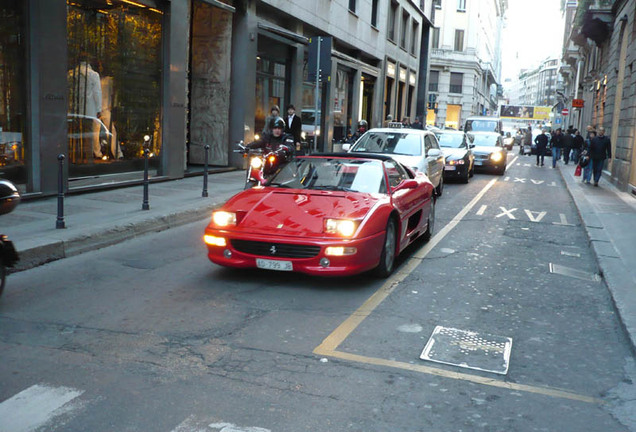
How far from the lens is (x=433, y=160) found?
14781 mm

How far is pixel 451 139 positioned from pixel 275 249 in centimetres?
1540

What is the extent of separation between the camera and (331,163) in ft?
26.6

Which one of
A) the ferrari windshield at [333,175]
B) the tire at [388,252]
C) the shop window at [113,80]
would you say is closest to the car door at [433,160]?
the ferrari windshield at [333,175]

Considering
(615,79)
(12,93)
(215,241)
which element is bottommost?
(215,241)

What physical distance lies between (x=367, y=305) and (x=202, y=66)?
1346 centimetres

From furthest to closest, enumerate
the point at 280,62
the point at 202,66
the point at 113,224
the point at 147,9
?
the point at 280,62 → the point at 202,66 → the point at 147,9 → the point at 113,224

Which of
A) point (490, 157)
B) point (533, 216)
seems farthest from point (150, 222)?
point (490, 157)

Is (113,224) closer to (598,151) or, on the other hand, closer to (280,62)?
(280,62)

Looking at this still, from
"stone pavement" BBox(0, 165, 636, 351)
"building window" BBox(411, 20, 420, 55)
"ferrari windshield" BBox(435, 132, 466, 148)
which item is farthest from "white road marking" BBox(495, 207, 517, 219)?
"building window" BBox(411, 20, 420, 55)

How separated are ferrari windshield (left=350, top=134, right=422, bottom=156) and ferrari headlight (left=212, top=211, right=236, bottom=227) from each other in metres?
7.67

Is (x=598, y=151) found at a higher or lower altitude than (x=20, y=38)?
lower

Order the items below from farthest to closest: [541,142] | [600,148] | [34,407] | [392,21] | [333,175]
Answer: [392,21] < [541,142] < [600,148] < [333,175] < [34,407]

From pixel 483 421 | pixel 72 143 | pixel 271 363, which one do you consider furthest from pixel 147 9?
pixel 483 421

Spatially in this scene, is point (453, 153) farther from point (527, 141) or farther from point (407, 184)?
point (527, 141)
